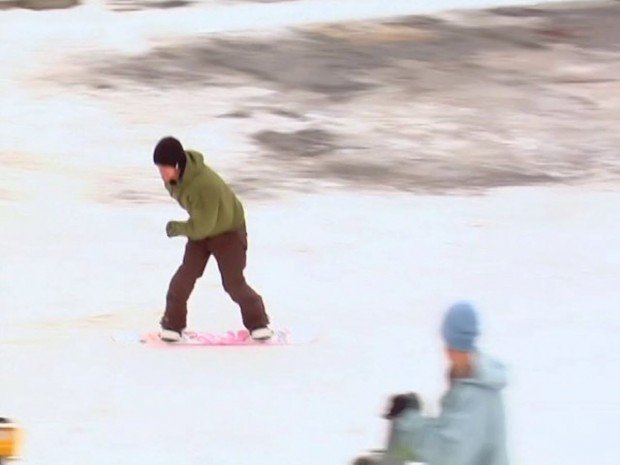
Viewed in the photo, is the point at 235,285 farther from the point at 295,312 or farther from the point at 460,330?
the point at 460,330

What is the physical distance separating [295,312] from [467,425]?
4.15 meters

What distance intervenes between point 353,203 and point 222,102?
2.74 m

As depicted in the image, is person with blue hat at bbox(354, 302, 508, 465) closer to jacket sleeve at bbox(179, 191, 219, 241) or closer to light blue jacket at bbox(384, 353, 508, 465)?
light blue jacket at bbox(384, 353, 508, 465)

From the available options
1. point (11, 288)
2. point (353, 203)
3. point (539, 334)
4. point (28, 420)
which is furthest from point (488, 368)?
point (353, 203)

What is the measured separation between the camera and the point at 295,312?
871 centimetres

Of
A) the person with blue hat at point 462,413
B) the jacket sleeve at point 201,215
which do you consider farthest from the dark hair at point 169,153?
the person with blue hat at point 462,413

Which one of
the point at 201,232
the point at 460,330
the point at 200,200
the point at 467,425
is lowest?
the point at 201,232

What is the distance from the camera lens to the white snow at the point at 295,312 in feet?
22.5

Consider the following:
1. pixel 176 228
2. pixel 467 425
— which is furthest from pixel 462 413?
pixel 176 228

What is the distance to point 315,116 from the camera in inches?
521

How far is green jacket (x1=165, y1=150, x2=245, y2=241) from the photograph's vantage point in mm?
7496

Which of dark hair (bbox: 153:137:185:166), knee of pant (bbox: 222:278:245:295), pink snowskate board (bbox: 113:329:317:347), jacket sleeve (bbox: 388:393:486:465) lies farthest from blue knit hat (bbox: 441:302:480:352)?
pink snowskate board (bbox: 113:329:317:347)

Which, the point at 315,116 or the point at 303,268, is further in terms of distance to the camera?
the point at 315,116

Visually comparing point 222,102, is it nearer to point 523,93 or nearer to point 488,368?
point 523,93
